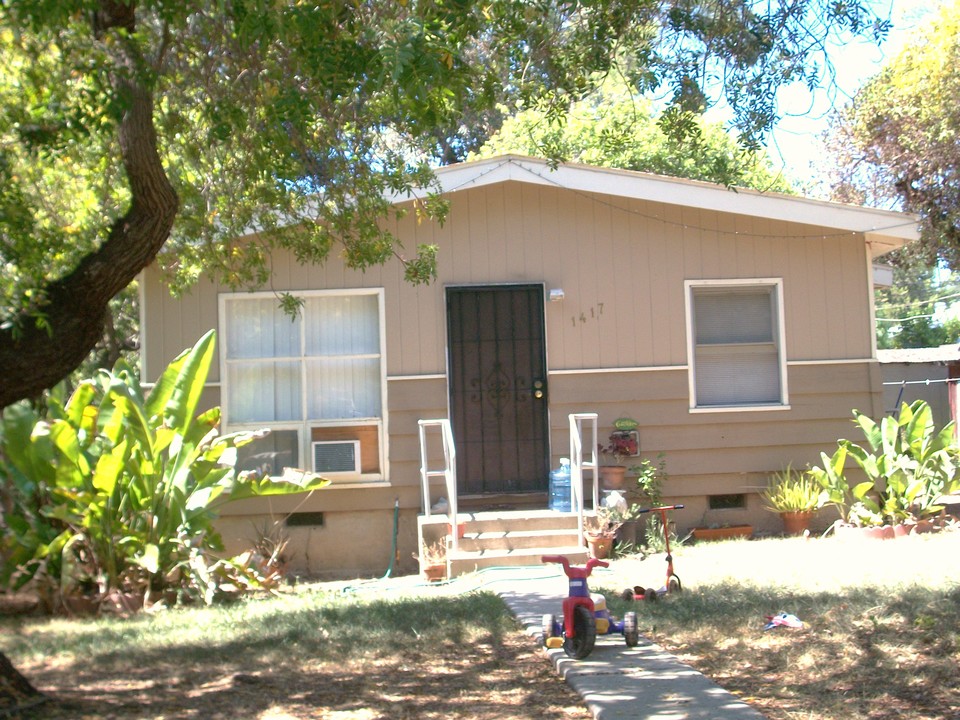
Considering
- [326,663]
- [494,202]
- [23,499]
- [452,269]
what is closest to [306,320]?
[452,269]

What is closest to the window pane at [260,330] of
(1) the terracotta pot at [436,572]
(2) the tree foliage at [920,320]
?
(1) the terracotta pot at [436,572]

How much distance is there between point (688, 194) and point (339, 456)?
14.9 ft

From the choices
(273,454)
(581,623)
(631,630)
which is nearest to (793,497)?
(631,630)

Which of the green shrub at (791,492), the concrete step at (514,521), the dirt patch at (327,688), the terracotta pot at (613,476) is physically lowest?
the dirt patch at (327,688)

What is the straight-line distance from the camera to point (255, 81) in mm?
8266

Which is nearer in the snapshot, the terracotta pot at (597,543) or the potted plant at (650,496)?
the terracotta pot at (597,543)

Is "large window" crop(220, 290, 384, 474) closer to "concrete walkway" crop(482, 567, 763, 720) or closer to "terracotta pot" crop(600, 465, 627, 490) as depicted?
"terracotta pot" crop(600, 465, 627, 490)

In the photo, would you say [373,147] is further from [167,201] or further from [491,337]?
[167,201]

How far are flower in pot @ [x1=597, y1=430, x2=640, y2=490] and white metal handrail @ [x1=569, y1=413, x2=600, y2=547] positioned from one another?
0.13 metres

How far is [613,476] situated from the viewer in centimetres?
1118

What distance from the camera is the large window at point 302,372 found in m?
11.4

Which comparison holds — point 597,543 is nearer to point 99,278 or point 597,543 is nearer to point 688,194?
point 688,194

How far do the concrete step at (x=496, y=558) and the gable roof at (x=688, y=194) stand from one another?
372cm

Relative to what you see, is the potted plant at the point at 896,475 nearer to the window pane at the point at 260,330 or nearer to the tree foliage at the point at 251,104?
the tree foliage at the point at 251,104
